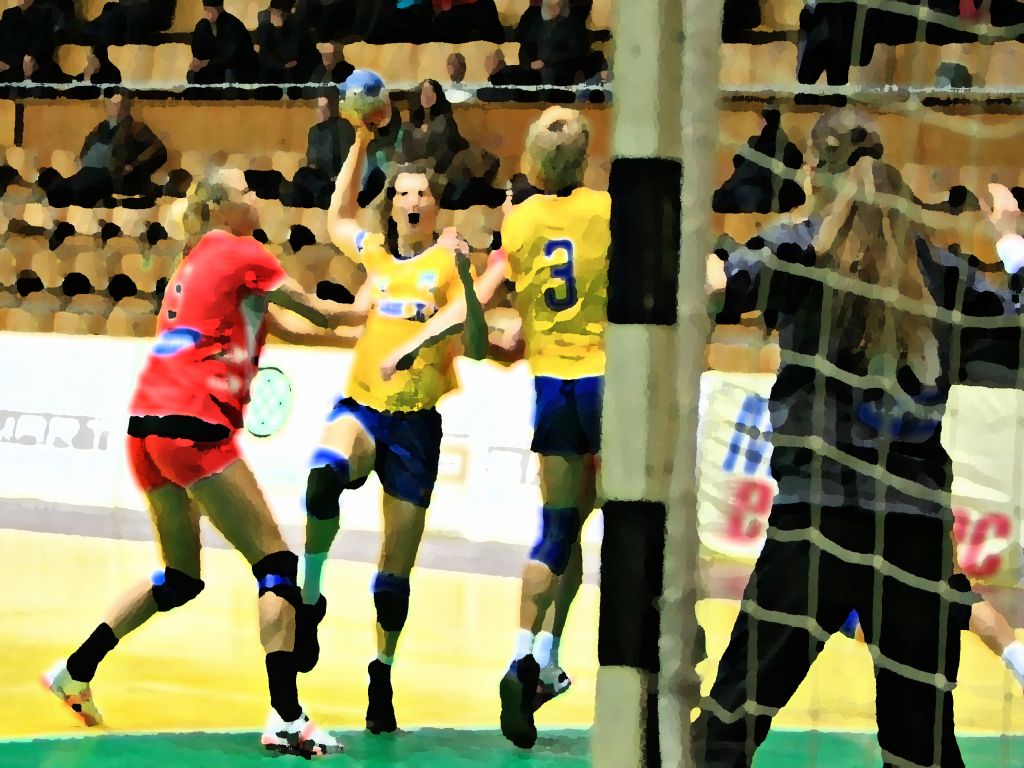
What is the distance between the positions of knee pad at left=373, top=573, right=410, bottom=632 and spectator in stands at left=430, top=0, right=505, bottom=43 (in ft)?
15.0

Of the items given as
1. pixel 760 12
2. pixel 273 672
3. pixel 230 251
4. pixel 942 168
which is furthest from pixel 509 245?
pixel 760 12

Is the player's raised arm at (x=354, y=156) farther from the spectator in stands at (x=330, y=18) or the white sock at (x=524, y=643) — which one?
the spectator in stands at (x=330, y=18)

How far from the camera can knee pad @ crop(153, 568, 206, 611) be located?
3488mm

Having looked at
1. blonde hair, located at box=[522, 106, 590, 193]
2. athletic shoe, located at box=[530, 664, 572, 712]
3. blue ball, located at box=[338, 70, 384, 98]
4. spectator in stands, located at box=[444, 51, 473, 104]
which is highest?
spectator in stands, located at box=[444, 51, 473, 104]

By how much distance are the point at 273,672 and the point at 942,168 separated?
424 cm

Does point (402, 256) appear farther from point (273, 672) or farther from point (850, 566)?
point (850, 566)

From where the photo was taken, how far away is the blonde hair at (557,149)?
3.58 m

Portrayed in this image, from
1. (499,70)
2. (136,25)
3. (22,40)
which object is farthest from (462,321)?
(22,40)

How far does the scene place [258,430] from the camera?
221 inches

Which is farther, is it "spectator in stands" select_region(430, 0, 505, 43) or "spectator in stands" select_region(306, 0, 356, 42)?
"spectator in stands" select_region(306, 0, 356, 42)

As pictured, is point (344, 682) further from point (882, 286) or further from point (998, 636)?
point (882, 286)

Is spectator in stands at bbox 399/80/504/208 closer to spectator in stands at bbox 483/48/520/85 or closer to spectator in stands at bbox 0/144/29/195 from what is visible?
spectator in stands at bbox 483/48/520/85

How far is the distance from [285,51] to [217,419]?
15.5ft

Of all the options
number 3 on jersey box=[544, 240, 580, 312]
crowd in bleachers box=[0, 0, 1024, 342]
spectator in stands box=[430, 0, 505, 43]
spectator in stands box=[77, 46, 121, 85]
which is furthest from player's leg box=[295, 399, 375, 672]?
spectator in stands box=[77, 46, 121, 85]
